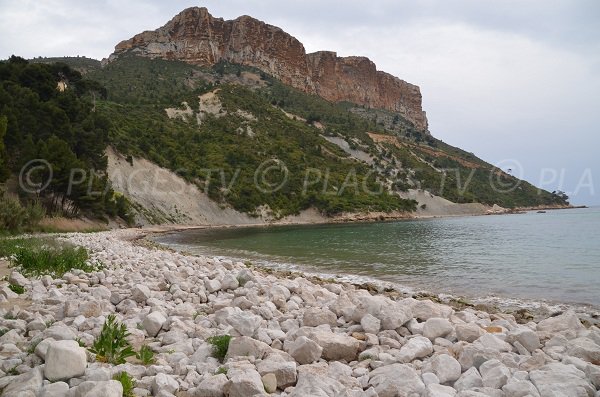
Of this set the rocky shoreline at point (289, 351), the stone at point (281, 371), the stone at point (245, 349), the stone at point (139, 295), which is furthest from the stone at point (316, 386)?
the stone at point (139, 295)

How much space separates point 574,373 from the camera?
13.0 feet

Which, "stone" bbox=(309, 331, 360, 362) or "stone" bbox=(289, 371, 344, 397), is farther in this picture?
"stone" bbox=(309, 331, 360, 362)

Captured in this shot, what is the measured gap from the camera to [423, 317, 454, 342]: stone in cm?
565

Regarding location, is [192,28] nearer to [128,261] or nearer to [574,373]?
[128,261]

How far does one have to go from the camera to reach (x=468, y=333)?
217 inches

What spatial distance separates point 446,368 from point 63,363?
3637 mm

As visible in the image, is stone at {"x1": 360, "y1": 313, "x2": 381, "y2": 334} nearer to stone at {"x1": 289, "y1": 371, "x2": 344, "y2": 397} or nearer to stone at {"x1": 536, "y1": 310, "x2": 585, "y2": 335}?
stone at {"x1": 289, "y1": 371, "x2": 344, "y2": 397}

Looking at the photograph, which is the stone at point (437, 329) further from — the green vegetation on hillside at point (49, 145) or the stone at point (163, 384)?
the green vegetation on hillside at point (49, 145)

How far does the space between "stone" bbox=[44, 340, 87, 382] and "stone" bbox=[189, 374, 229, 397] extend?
105 centimetres

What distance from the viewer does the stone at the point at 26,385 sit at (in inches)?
137

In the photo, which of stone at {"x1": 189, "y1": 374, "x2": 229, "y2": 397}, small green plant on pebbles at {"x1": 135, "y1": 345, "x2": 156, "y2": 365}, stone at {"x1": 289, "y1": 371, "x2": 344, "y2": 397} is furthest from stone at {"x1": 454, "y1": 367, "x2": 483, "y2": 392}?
small green plant on pebbles at {"x1": 135, "y1": 345, "x2": 156, "y2": 365}

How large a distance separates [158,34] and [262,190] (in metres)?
122

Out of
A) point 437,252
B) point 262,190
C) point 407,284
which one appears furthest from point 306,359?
point 262,190

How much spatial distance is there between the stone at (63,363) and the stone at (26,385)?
9cm
